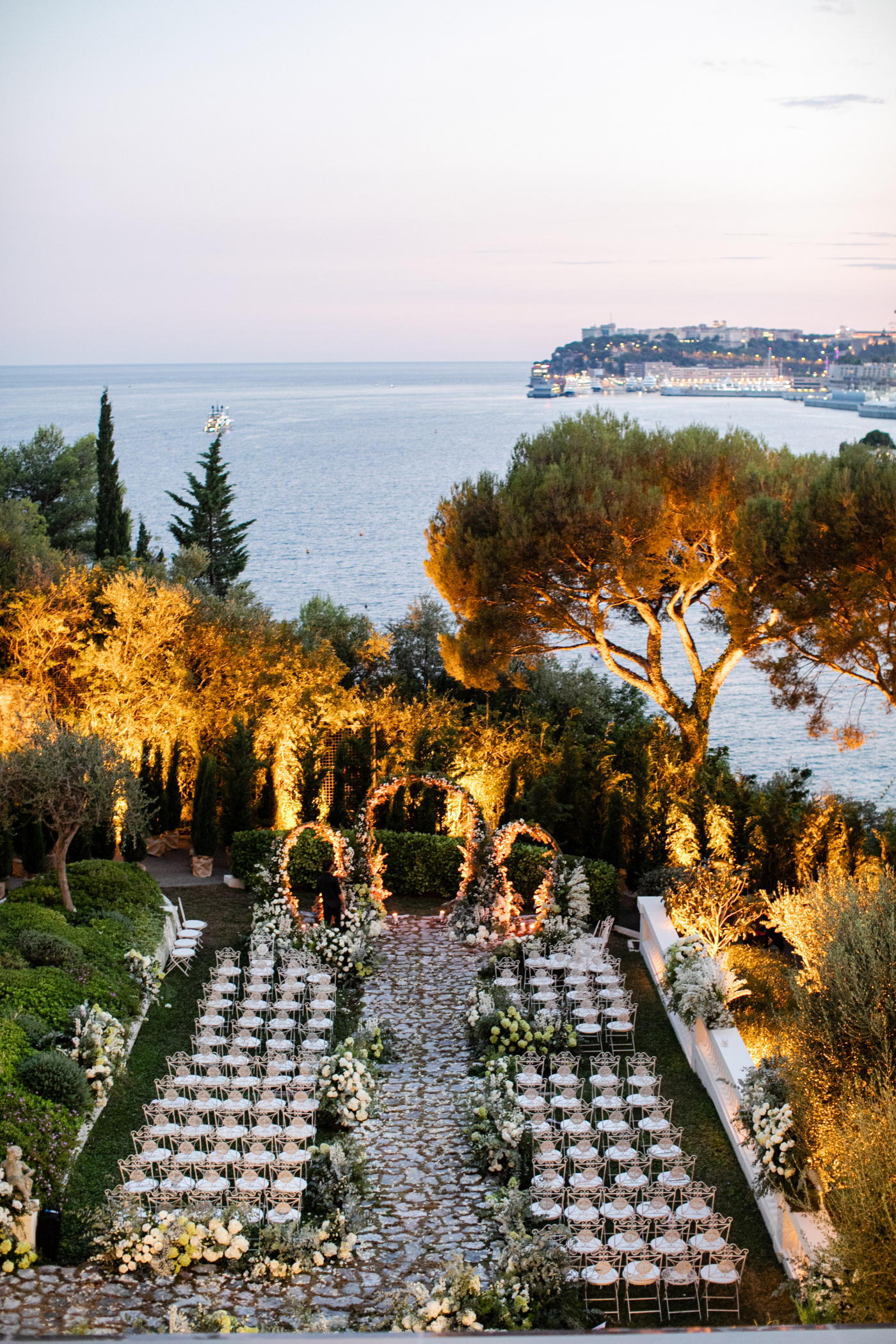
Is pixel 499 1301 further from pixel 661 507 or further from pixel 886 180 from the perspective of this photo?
pixel 886 180

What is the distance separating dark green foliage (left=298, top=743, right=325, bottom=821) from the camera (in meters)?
20.4

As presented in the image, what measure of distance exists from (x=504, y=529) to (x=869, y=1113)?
12.6 meters

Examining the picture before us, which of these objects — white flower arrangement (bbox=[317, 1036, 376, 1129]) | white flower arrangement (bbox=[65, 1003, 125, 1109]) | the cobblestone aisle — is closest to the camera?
the cobblestone aisle

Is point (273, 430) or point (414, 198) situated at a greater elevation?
point (414, 198)

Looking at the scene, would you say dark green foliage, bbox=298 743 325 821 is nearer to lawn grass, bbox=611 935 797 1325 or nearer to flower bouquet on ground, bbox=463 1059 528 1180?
lawn grass, bbox=611 935 797 1325

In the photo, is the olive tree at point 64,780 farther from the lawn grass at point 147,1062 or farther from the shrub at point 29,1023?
the shrub at point 29,1023

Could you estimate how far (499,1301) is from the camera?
8344 mm

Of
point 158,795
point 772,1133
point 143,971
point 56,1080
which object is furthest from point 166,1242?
point 158,795

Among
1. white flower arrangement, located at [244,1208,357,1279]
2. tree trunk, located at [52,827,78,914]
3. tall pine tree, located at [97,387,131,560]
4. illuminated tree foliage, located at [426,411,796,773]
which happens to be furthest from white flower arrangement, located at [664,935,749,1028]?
tall pine tree, located at [97,387,131,560]

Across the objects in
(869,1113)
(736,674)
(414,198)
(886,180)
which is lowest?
(736,674)

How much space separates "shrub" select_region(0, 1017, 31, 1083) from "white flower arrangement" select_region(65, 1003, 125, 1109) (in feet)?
1.53

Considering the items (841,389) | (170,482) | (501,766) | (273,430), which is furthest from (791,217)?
(273,430)

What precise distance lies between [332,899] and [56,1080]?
19.3ft

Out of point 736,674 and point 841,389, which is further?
point 841,389
